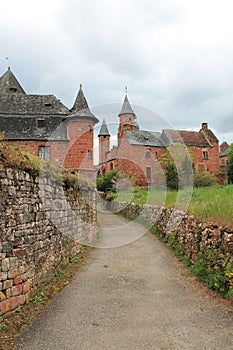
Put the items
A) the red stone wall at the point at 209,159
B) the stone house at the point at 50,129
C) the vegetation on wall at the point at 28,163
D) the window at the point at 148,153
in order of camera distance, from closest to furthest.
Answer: the vegetation on wall at the point at 28,163 → the stone house at the point at 50,129 → the window at the point at 148,153 → the red stone wall at the point at 209,159

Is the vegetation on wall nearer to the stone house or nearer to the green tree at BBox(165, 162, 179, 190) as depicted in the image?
the stone house

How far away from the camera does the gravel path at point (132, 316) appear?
14.7ft

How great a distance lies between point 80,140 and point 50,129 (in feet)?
9.45

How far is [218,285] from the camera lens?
6.41 meters

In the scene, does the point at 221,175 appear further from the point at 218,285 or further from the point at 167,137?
the point at 218,285

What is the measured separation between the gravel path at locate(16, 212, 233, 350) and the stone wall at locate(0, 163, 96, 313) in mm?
618

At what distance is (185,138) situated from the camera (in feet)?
177

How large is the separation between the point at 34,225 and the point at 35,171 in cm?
110

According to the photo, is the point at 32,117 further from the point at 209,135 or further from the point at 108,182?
the point at 209,135

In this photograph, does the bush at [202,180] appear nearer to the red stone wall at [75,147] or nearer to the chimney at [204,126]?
the red stone wall at [75,147]

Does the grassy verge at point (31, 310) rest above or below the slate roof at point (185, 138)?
below

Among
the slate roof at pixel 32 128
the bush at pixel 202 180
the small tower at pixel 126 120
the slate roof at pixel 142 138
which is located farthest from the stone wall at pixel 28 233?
the small tower at pixel 126 120

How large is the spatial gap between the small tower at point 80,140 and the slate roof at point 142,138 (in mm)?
18475

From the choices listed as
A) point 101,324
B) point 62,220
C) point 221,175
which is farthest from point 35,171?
point 221,175
